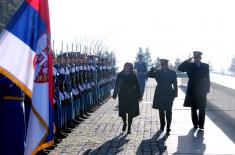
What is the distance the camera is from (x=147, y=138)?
10.5 meters

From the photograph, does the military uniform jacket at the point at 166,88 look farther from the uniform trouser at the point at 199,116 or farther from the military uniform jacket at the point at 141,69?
the military uniform jacket at the point at 141,69

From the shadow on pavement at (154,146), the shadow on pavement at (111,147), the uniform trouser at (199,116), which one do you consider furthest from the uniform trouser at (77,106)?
the uniform trouser at (199,116)

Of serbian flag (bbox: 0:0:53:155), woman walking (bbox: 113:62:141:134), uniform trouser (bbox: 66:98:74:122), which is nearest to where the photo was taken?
serbian flag (bbox: 0:0:53:155)

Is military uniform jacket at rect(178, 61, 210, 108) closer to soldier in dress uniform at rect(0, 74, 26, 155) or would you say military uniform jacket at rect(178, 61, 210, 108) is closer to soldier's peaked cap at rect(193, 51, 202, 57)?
soldier's peaked cap at rect(193, 51, 202, 57)

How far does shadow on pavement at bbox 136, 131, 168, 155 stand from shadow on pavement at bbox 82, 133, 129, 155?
1.29 ft

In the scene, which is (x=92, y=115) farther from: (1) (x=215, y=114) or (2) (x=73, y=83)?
(1) (x=215, y=114)

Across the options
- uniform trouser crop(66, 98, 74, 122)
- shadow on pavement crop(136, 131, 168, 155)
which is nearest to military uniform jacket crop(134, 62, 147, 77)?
uniform trouser crop(66, 98, 74, 122)

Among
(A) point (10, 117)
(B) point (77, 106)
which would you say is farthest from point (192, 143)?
(A) point (10, 117)

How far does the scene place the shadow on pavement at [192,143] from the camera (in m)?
9.15

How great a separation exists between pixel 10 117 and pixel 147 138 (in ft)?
15.8

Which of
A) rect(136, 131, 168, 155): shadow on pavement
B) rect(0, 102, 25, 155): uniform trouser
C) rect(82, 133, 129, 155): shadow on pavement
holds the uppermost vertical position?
rect(0, 102, 25, 155): uniform trouser

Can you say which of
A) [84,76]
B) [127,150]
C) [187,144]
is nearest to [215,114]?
[84,76]

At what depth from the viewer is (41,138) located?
5.05 metres

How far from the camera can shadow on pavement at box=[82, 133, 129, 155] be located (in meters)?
8.94
